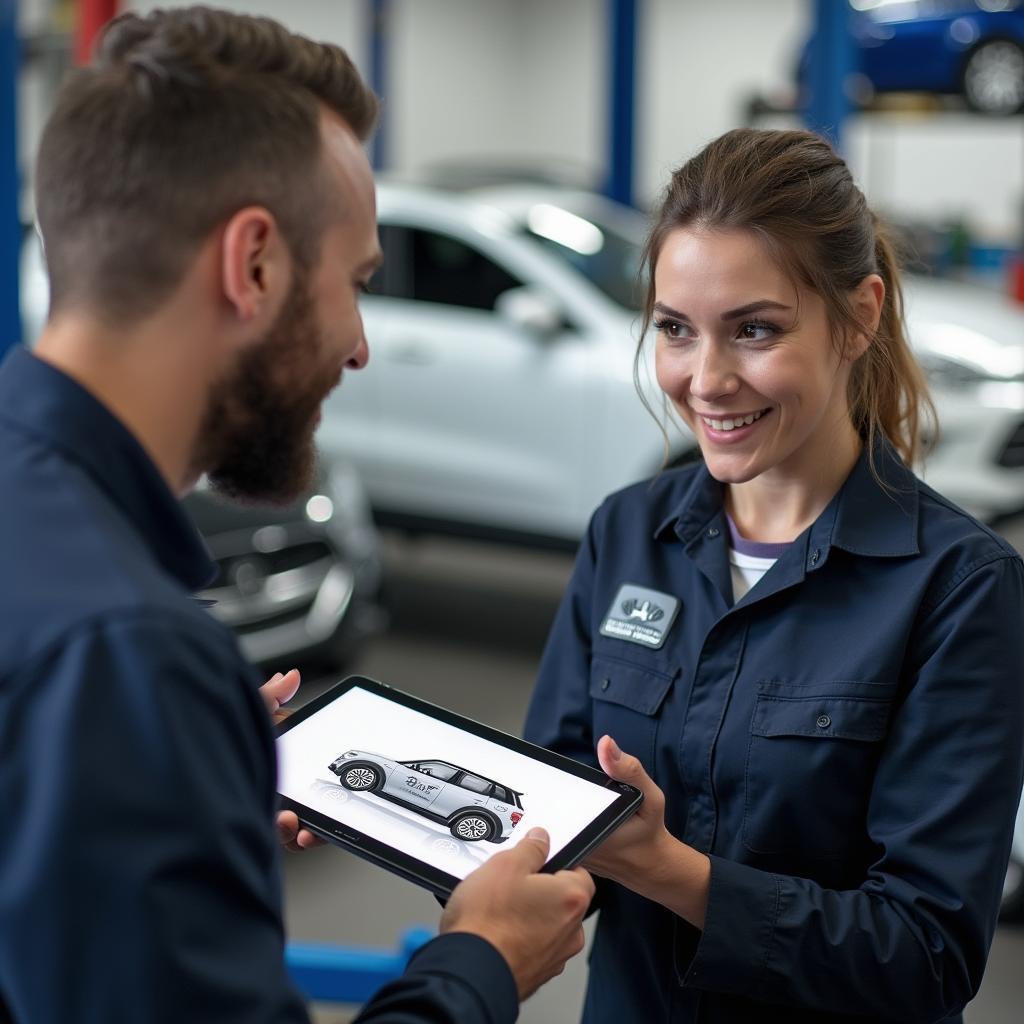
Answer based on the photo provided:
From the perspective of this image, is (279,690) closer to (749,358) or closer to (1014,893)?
(749,358)

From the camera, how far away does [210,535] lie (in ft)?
12.3

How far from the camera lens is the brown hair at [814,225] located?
1.53 meters

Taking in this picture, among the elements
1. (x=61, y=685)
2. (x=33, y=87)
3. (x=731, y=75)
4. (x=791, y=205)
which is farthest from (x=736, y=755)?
(x=731, y=75)

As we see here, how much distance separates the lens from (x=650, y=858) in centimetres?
139

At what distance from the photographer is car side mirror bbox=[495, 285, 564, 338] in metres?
4.99

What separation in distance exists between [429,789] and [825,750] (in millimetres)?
419

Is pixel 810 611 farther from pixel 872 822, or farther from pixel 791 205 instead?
pixel 791 205

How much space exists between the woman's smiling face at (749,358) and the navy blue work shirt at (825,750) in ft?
0.28

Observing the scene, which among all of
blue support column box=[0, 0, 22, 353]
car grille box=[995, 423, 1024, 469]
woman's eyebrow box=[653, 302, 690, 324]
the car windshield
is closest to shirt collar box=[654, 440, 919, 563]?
woman's eyebrow box=[653, 302, 690, 324]

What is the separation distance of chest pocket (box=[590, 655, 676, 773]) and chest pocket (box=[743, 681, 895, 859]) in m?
0.14

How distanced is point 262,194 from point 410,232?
4.48 metres

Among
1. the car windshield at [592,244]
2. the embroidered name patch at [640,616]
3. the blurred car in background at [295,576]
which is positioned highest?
the embroidered name patch at [640,616]

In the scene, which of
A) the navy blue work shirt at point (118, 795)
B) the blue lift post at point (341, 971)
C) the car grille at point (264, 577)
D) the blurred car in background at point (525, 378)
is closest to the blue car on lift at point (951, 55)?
the blurred car in background at point (525, 378)

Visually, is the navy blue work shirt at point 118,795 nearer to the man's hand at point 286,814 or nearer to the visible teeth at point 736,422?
the man's hand at point 286,814
